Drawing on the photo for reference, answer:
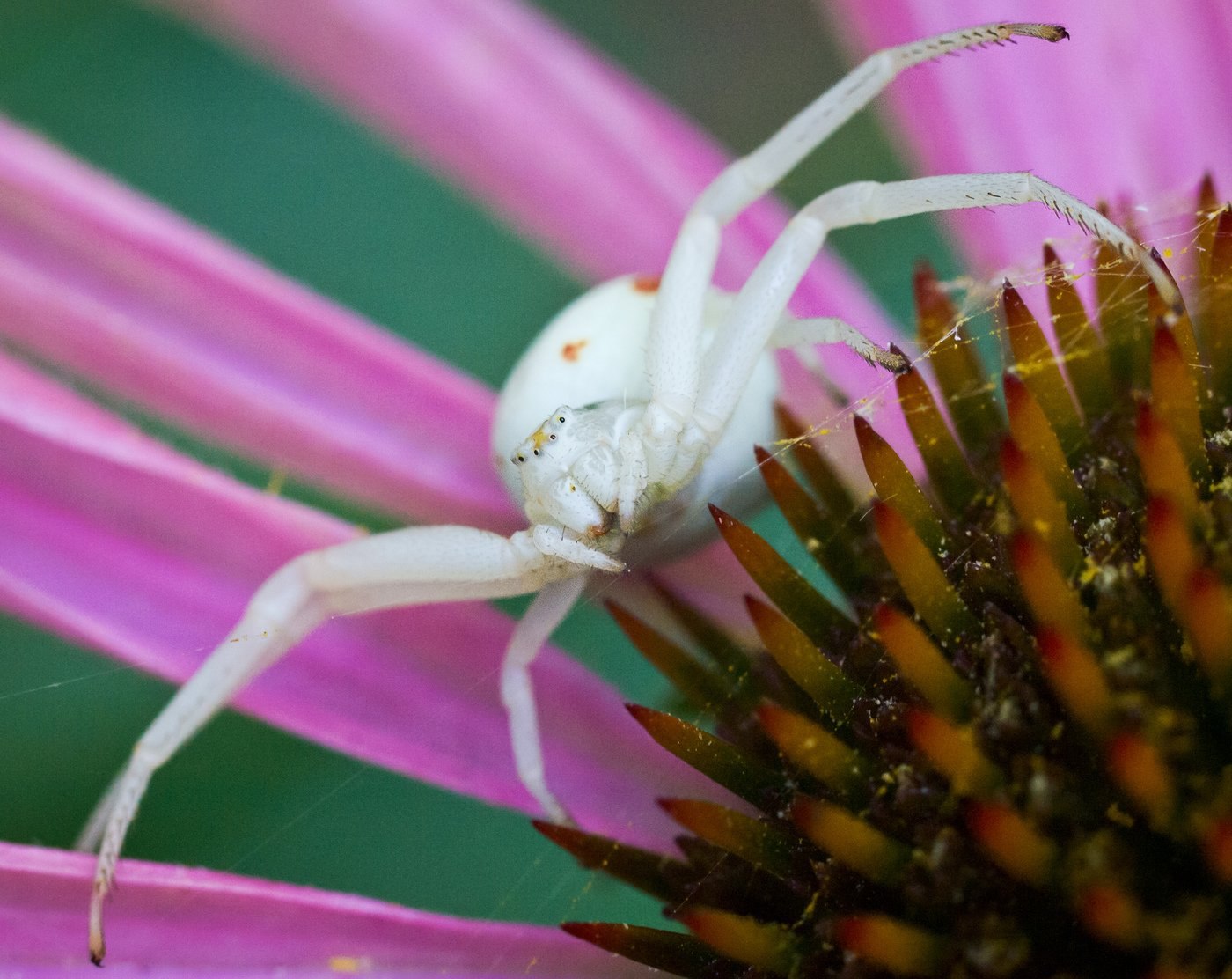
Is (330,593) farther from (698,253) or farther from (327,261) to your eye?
(327,261)

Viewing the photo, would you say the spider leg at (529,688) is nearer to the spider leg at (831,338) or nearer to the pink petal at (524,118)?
the spider leg at (831,338)

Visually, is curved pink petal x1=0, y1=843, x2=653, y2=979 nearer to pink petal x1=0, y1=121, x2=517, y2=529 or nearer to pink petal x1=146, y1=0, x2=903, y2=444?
pink petal x1=0, y1=121, x2=517, y2=529

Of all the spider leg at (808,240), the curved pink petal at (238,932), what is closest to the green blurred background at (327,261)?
the curved pink petal at (238,932)

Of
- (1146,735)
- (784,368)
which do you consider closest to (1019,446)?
(1146,735)

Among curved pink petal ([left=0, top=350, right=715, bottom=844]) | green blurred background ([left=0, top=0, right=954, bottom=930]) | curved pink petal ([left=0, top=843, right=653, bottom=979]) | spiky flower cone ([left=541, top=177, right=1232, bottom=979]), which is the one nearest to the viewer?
spiky flower cone ([left=541, top=177, right=1232, bottom=979])

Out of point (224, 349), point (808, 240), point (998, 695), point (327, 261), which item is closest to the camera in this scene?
point (998, 695)

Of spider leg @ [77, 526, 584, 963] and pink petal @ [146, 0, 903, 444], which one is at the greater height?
pink petal @ [146, 0, 903, 444]

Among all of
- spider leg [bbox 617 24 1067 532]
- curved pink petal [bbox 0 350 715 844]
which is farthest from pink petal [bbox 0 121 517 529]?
spider leg [bbox 617 24 1067 532]

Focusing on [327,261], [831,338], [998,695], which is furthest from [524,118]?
[998,695]
